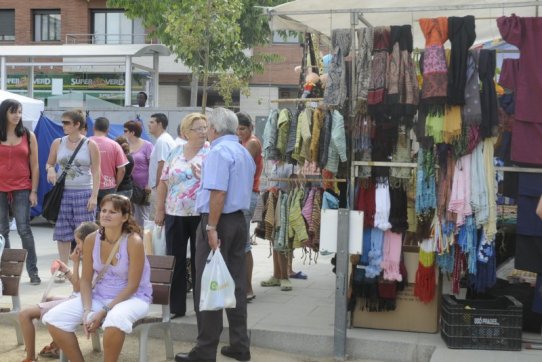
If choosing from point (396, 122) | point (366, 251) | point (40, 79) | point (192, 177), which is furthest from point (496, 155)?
Result: point (40, 79)

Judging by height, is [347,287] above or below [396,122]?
below

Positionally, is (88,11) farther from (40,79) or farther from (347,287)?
(347,287)

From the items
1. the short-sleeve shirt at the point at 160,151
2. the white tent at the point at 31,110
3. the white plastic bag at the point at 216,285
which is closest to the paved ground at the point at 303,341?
the white plastic bag at the point at 216,285

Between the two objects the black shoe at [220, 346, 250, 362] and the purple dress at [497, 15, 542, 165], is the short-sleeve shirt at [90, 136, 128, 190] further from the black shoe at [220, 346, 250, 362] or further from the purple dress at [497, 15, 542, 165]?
the purple dress at [497, 15, 542, 165]

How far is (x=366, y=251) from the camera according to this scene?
6.35m

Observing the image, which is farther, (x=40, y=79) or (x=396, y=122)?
(x=40, y=79)

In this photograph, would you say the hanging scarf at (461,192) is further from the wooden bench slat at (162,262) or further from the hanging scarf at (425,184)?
the wooden bench slat at (162,262)

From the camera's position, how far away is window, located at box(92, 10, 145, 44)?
32.5m

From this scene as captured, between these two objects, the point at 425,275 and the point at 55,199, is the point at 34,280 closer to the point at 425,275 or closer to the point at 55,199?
the point at 55,199

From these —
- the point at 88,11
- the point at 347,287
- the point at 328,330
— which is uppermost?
the point at 88,11

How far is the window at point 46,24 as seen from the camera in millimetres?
33812

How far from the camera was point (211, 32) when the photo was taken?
17047mm

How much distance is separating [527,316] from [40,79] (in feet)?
73.7

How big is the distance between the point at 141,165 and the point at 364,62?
4515 millimetres
